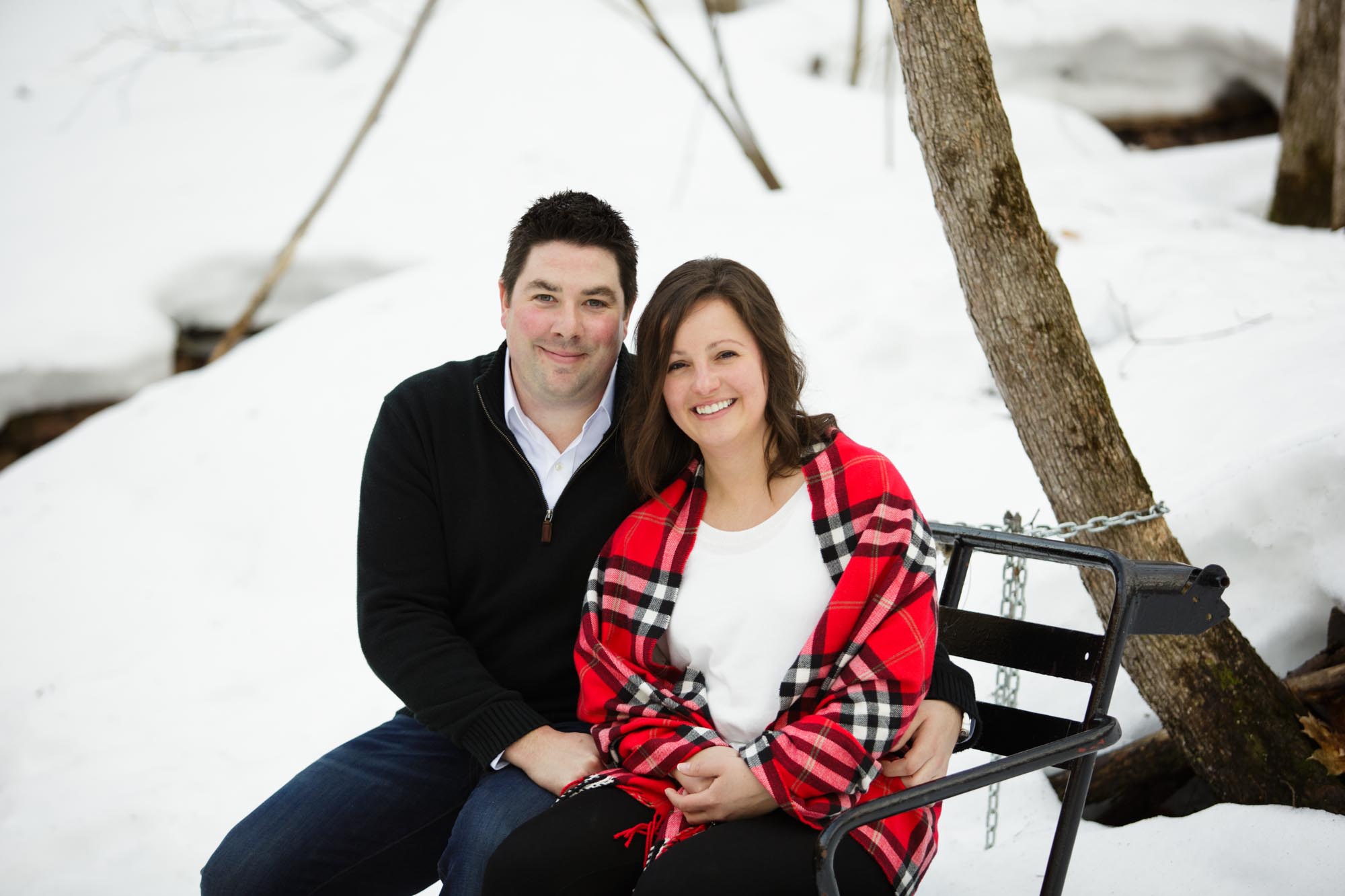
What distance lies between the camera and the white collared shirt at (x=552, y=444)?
2.34m

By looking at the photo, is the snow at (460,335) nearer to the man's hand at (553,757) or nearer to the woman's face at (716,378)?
the man's hand at (553,757)

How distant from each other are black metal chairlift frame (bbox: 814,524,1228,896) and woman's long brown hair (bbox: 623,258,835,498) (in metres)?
0.49

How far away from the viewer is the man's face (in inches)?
92.2

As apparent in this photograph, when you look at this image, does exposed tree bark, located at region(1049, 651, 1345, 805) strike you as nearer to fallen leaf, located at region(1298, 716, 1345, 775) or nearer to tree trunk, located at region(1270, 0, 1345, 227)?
fallen leaf, located at region(1298, 716, 1345, 775)

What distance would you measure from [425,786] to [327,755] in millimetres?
264

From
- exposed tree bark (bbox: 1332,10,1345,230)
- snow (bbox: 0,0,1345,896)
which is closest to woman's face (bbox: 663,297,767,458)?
snow (bbox: 0,0,1345,896)

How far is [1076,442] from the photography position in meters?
2.49

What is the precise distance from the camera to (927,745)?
186 cm

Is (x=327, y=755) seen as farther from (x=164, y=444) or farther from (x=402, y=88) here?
(x=402, y=88)

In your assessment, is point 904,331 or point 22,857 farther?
point 904,331

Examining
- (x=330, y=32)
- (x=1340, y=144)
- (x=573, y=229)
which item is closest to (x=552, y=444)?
(x=573, y=229)

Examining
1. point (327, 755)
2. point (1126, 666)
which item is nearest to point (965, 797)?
point (1126, 666)

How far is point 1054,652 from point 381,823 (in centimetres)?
150

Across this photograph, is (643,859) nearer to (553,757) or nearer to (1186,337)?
(553,757)
